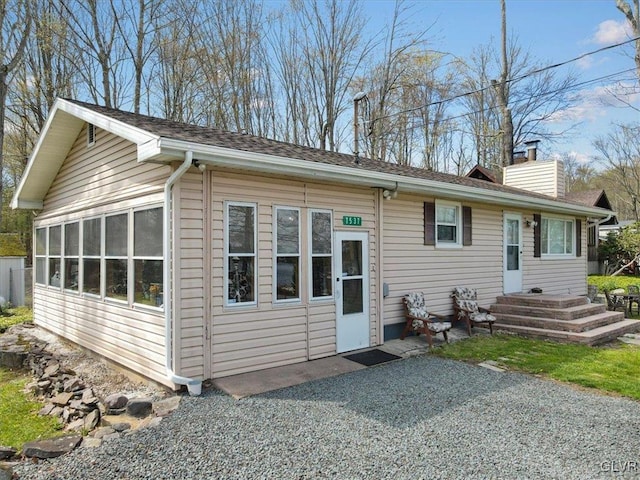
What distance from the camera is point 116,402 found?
172 inches

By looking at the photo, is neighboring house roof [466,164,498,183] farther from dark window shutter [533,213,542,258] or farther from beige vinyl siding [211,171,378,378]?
beige vinyl siding [211,171,378,378]

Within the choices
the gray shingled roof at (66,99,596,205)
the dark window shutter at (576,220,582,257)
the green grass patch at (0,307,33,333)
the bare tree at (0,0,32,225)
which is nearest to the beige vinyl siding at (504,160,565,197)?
the dark window shutter at (576,220,582,257)

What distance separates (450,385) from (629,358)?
3385 mm

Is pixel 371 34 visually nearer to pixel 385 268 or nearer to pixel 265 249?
pixel 385 268

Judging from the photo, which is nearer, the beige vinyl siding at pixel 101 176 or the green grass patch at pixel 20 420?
the green grass patch at pixel 20 420

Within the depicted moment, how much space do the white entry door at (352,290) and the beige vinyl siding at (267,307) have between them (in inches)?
7.4

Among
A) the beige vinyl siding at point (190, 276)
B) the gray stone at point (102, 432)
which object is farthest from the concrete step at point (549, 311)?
the gray stone at point (102, 432)

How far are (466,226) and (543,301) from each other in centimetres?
217

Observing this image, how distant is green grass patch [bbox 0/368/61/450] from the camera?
4016 millimetres

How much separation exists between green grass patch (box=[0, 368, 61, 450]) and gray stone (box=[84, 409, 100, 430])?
13.2 inches

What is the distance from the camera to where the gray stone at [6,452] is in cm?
347

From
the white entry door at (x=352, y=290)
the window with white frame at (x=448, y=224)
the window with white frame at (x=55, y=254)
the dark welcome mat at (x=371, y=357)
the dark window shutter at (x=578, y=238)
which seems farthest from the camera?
the dark window shutter at (x=578, y=238)

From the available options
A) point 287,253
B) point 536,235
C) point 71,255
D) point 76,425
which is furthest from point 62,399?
point 536,235

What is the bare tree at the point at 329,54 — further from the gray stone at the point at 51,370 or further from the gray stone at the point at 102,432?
the gray stone at the point at 102,432
